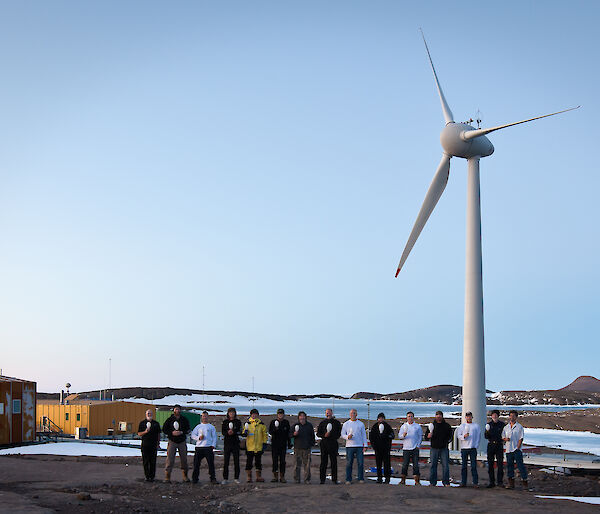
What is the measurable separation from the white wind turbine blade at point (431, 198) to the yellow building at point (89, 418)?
1878cm

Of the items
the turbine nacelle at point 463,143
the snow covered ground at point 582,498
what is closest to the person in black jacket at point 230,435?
the snow covered ground at point 582,498

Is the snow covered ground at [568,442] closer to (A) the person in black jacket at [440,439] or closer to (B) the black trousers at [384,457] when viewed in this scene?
(A) the person in black jacket at [440,439]

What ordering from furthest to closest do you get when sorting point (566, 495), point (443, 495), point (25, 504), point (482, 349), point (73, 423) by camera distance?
point (73, 423)
point (482, 349)
point (566, 495)
point (443, 495)
point (25, 504)

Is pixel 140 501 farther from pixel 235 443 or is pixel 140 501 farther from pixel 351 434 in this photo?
pixel 351 434

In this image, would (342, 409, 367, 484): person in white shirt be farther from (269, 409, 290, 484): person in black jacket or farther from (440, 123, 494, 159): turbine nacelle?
(440, 123, 494, 159): turbine nacelle

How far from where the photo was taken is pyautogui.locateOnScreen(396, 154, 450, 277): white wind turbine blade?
33688mm

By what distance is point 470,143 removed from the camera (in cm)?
3297

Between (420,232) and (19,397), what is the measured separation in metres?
20.0

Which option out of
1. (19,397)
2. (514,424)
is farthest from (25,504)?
(19,397)

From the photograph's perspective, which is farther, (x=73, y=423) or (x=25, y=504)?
(x=73, y=423)

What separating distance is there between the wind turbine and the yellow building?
18.5 meters

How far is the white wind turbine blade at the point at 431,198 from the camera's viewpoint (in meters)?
33.7

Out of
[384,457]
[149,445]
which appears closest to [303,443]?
[384,457]

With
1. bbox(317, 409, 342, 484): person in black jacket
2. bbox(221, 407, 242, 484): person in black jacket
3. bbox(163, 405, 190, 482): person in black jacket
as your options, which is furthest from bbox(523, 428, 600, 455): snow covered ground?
bbox(163, 405, 190, 482): person in black jacket
